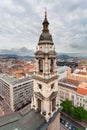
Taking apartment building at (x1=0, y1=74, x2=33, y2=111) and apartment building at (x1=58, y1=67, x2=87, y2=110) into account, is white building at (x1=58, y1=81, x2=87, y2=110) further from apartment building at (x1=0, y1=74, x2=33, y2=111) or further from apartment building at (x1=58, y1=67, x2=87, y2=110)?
apartment building at (x1=0, y1=74, x2=33, y2=111)

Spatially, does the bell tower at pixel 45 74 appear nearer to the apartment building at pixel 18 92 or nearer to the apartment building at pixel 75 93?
the apartment building at pixel 75 93

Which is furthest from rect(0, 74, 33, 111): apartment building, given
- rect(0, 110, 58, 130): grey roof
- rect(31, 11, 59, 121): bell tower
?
rect(31, 11, 59, 121): bell tower

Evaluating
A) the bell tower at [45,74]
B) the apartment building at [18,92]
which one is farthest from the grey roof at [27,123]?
the apartment building at [18,92]

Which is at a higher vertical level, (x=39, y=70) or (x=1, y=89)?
(x=39, y=70)

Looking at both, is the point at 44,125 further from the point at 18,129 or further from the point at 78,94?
the point at 78,94

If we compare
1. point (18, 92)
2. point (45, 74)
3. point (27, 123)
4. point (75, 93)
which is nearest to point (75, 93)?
point (75, 93)

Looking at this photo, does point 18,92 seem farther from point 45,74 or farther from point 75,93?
point 45,74

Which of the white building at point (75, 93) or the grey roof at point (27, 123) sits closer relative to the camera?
the grey roof at point (27, 123)

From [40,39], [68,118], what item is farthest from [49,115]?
[68,118]
